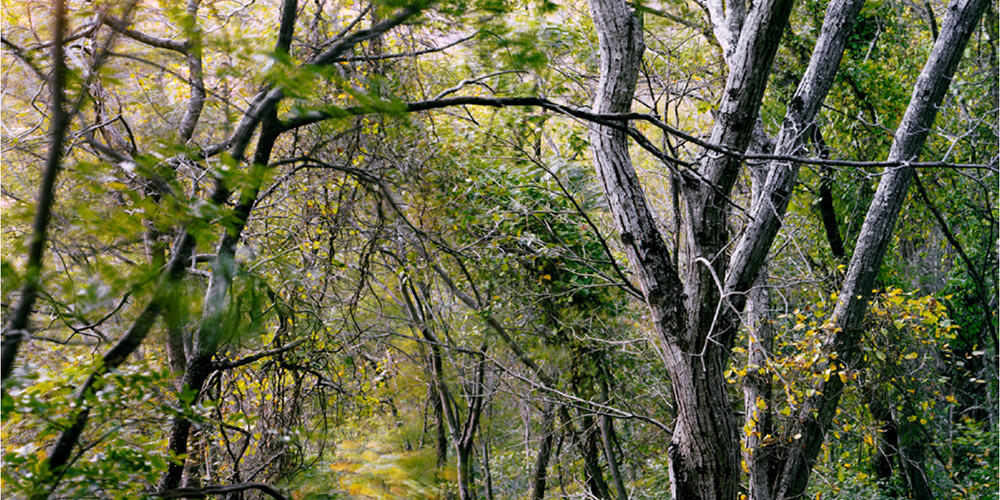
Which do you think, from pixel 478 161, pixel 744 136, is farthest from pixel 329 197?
pixel 744 136

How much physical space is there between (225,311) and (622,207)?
95.8 inches

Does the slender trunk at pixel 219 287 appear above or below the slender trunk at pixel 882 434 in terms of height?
above

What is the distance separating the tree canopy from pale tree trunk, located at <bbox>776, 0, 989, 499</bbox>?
25 mm

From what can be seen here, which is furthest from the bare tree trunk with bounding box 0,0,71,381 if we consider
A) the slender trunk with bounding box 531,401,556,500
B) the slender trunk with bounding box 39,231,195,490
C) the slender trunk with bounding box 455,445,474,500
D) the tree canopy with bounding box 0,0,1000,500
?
the slender trunk with bounding box 531,401,556,500

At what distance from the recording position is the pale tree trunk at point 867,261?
480cm

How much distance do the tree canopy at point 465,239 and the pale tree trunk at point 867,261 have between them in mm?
25

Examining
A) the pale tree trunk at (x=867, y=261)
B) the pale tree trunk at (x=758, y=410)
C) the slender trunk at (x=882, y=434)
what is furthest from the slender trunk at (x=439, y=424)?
the slender trunk at (x=882, y=434)

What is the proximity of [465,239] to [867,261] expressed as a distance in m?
3.19

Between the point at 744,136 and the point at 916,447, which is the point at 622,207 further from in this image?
the point at 916,447

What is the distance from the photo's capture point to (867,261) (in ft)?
16.0

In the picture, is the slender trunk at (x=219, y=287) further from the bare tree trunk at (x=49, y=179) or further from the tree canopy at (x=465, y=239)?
the bare tree trunk at (x=49, y=179)

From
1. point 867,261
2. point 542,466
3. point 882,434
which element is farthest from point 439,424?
point 867,261

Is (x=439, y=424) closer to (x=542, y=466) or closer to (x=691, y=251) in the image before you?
(x=542, y=466)

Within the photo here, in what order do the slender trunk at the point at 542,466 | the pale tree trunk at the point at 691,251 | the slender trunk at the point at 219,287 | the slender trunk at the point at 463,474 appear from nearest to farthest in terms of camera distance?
the slender trunk at the point at 219,287, the pale tree trunk at the point at 691,251, the slender trunk at the point at 463,474, the slender trunk at the point at 542,466
